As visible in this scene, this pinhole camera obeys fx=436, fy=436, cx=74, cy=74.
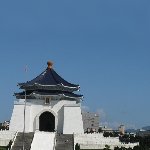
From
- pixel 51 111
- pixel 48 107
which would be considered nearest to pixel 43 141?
pixel 51 111

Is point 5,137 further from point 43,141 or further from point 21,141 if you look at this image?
point 43,141

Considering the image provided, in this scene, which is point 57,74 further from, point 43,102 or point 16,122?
point 16,122

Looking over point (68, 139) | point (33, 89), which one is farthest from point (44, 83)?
point (68, 139)

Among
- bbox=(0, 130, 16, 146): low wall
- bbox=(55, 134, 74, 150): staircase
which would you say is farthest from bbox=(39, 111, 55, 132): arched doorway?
bbox=(0, 130, 16, 146): low wall

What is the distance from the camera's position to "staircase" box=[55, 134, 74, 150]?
34650 mm

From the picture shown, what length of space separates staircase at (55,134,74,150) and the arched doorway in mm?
4745

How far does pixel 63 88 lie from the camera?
141 ft

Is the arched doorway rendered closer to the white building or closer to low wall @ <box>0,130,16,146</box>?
the white building

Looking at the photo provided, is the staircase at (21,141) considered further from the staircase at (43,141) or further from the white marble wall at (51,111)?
the white marble wall at (51,111)

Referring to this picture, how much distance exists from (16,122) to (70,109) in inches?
207

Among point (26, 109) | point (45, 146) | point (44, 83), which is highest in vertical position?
point (44, 83)

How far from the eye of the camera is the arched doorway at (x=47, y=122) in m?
43.0

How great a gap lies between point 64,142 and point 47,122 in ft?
24.5

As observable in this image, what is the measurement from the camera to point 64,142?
36062mm
